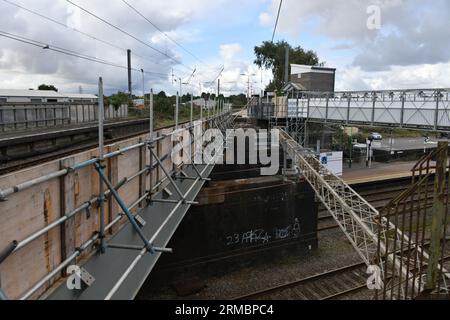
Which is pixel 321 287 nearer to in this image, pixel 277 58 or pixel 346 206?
pixel 346 206

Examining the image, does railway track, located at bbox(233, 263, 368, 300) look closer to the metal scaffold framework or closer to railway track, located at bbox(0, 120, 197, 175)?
the metal scaffold framework

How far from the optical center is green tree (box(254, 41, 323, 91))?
6062 cm

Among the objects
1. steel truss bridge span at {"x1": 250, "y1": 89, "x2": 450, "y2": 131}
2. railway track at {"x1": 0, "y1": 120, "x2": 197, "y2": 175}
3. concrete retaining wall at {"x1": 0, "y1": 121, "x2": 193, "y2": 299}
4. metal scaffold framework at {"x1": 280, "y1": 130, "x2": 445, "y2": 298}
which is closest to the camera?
concrete retaining wall at {"x1": 0, "y1": 121, "x2": 193, "y2": 299}

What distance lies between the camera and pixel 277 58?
61.2 m

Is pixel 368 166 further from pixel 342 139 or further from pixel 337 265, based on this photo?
pixel 337 265

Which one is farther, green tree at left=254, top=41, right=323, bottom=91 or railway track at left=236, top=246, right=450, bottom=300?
green tree at left=254, top=41, right=323, bottom=91

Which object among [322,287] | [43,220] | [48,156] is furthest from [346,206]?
[43,220]

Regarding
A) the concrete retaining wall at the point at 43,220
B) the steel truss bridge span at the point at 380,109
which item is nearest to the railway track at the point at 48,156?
the concrete retaining wall at the point at 43,220

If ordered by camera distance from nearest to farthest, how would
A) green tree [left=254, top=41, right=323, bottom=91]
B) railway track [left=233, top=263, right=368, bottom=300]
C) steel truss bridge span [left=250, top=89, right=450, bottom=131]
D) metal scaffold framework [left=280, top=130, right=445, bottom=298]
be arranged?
railway track [left=233, top=263, right=368, bottom=300], metal scaffold framework [left=280, top=130, right=445, bottom=298], steel truss bridge span [left=250, top=89, right=450, bottom=131], green tree [left=254, top=41, right=323, bottom=91]

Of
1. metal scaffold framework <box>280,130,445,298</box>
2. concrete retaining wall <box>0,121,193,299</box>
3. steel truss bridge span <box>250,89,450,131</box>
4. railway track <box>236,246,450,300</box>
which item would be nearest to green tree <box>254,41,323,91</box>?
steel truss bridge span <box>250,89,450,131</box>
